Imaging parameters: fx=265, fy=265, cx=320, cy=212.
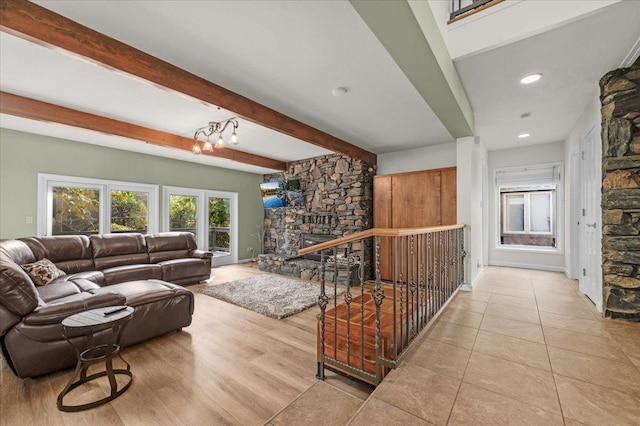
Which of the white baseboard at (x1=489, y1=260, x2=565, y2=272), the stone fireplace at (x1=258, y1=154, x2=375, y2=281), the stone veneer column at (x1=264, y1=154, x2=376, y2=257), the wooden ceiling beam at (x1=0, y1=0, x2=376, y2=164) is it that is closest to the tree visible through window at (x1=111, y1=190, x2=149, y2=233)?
the stone fireplace at (x1=258, y1=154, x2=375, y2=281)

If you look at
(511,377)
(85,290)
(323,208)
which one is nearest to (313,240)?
(323,208)

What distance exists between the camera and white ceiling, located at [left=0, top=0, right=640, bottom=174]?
5.97ft

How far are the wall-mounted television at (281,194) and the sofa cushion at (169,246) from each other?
235 cm

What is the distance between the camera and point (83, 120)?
11.5 feet

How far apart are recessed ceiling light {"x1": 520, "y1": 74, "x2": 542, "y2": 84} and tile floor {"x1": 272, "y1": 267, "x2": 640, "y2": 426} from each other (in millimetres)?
2489

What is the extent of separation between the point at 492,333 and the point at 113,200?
6452 millimetres

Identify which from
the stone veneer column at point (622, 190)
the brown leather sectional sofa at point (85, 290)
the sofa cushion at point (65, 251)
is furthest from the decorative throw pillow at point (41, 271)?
the stone veneer column at point (622, 190)

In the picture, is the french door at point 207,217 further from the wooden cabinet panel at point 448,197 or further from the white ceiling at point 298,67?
the wooden cabinet panel at point 448,197

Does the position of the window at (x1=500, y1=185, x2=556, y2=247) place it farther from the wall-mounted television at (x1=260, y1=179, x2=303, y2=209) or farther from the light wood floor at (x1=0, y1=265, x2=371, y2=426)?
the light wood floor at (x1=0, y1=265, x2=371, y2=426)

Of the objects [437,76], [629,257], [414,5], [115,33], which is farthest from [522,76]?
[115,33]

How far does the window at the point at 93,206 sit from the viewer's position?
446 centimetres

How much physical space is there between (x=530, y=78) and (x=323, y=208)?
14.0 feet

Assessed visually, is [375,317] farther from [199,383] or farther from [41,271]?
[41,271]

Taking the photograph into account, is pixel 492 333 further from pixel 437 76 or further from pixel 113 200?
pixel 113 200
